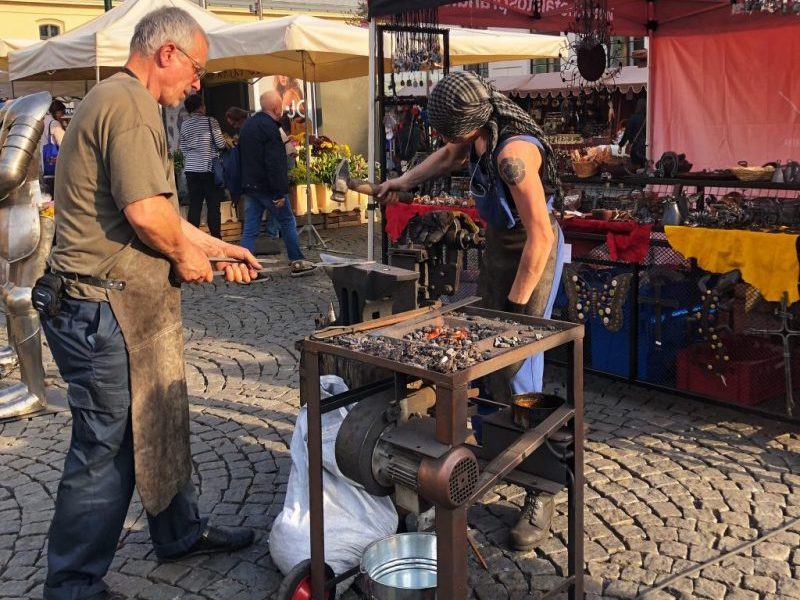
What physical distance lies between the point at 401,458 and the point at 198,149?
7.96m

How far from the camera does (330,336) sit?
2.61 meters

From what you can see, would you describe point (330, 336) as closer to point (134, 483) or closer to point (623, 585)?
point (134, 483)

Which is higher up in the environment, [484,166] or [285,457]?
[484,166]

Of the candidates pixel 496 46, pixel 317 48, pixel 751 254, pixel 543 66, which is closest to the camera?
pixel 751 254

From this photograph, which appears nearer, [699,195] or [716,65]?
[699,195]

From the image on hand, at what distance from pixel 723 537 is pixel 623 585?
0.58 m

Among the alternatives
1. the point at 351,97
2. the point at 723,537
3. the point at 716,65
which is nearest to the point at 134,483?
the point at 723,537

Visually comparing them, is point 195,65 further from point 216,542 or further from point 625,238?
point 625,238

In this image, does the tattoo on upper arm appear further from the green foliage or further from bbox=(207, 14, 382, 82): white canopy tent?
the green foliage

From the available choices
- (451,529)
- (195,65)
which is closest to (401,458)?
(451,529)

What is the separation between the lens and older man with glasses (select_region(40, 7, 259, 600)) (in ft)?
8.58

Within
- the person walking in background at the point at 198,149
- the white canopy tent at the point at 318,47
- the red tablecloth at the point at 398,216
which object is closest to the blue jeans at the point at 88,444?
the red tablecloth at the point at 398,216

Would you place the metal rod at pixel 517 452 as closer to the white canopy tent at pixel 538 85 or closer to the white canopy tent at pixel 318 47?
the white canopy tent at pixel 318 47

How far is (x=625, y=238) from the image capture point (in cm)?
494
